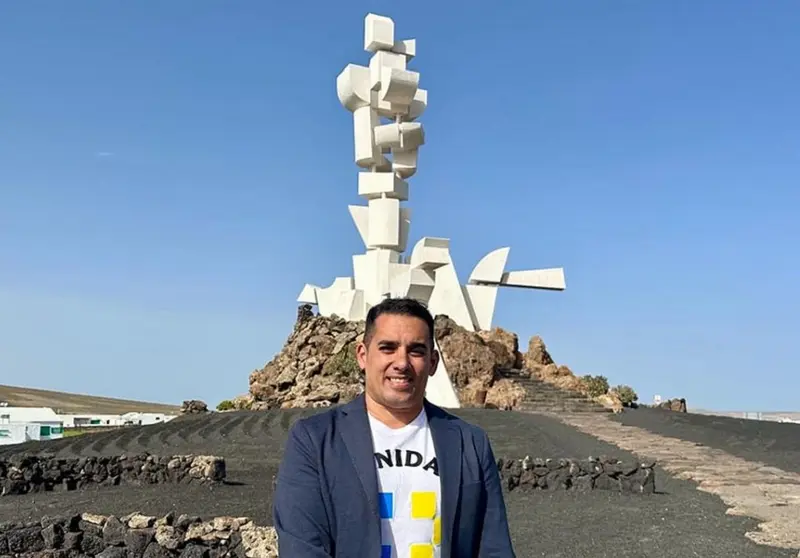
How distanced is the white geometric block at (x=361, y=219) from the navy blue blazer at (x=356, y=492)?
90.5 ft

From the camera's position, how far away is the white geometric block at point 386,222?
1155 inches

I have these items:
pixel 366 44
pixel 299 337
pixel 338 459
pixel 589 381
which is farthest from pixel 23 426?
pixel 338 459

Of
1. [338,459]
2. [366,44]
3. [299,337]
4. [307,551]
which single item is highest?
[366,44]

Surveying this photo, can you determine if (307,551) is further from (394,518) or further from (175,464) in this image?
(175,464)

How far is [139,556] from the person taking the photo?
6051 millimetres

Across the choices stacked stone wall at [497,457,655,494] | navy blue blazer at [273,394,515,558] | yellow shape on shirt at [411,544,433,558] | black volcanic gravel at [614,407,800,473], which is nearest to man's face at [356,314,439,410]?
navy blue blazer at [273,394,515,558]

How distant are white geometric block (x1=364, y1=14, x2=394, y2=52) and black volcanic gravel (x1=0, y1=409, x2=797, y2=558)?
54.5 ft

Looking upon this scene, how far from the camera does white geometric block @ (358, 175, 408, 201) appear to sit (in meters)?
29.3

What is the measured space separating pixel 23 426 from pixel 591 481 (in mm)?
17129

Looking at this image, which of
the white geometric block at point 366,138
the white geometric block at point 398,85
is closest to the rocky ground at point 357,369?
the white geometric block at point 366,138

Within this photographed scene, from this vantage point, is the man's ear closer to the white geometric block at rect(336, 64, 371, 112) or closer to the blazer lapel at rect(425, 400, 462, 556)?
the blazer lapel at rect(425, 400, 462, 556)

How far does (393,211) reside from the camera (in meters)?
29.4

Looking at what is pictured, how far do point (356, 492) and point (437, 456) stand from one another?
29 cm

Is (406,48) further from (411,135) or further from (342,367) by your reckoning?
(342,367)
